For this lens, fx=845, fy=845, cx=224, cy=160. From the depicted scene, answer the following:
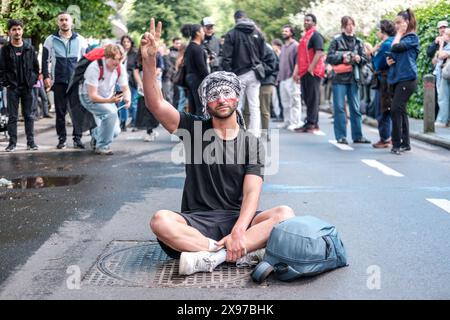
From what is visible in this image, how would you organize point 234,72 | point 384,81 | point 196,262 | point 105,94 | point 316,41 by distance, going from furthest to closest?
point 316,41
point 384,81
point 234,72
point 105,94
point 196,262

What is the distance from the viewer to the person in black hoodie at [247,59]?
1325 cm

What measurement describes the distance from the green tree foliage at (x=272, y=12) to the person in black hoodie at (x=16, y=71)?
1388 inches

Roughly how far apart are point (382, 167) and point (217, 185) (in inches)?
210

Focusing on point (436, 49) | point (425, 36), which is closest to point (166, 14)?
point (425, 36)

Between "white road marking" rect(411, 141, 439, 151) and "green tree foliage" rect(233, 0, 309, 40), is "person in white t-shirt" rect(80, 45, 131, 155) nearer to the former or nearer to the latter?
"white road marking" rect(411, 141, 439, 151)

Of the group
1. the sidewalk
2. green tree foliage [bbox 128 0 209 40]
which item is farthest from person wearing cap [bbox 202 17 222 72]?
green tree foliage [bbox 128 0 209 40]

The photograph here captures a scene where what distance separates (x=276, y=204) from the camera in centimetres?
818

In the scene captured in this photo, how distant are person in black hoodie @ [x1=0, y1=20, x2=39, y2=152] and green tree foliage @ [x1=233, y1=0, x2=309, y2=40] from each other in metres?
35.2

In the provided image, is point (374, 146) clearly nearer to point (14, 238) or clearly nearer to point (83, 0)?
→ point (14, 238)

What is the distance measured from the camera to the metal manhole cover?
17.0 feet

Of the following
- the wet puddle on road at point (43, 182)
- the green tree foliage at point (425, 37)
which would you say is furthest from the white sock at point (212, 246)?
the green tree foliage at point (425, 37)

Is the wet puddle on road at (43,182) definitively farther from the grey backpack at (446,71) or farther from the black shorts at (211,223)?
the grey backpack at (446,71)

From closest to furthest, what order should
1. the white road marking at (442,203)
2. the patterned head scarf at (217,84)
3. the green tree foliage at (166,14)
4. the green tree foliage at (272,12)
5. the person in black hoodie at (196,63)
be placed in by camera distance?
1. the patterned head scarf at (217,84)
2. the white road marking at (442,203)
3. the person in black hoodie at (196,63)
4. the green tree foliage at (166,14)
5. the green tree foliage at (272,12)

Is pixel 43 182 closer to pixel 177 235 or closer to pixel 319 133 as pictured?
pixel 177 235
